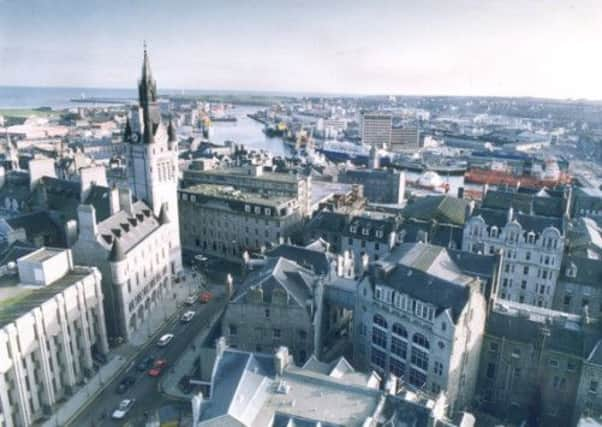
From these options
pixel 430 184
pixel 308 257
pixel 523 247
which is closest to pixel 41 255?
pixel 308 257

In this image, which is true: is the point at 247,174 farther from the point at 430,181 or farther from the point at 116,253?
the point at 430,181

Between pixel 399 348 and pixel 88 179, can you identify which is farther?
pixel 88 179

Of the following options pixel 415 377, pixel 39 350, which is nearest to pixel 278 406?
pixel 415 377

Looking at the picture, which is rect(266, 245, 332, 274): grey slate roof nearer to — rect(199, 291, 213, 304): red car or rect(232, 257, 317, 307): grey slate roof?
rect(232, 257, 317, 307): grey slate roof

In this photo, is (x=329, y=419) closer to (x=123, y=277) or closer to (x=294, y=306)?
(x=294, y=306)

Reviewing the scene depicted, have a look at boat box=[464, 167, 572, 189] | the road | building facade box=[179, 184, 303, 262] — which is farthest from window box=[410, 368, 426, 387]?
boat box=[464, 167, 572, 189]

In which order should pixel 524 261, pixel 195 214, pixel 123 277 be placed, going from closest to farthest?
pixel 123 277, pixel 524 261, pixel 195 214

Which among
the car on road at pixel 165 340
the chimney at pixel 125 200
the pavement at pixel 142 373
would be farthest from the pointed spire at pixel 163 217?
the car on road at pixel 165 340

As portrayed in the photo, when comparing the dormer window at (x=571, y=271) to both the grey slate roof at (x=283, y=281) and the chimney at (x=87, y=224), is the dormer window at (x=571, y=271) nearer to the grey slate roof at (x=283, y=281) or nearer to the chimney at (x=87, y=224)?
the grey slate roof at (x=283, y=281)
